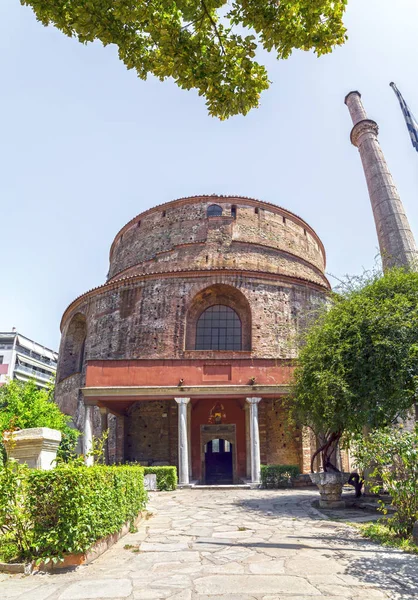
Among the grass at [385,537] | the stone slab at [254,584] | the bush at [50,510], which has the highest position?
the bush at [50,510]

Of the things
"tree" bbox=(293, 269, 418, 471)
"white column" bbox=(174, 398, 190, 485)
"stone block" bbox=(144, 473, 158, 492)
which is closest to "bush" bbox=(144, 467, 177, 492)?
"stone block" bbox=(144, 473, 158, 492)

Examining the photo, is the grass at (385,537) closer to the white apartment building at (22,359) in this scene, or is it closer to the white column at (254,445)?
the white column at (254,445)

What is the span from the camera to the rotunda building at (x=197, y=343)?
47.3 ft

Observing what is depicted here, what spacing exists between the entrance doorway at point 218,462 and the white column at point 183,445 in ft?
14.7

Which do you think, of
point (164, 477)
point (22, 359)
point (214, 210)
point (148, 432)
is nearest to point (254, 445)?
point (164, 477)

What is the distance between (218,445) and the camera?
2119 centimetres

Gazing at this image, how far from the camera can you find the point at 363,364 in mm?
9016

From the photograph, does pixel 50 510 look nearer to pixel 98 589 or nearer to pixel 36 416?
pixel 98 589

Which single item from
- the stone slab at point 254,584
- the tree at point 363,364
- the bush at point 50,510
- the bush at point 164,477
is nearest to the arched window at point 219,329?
the bush at point 164,477

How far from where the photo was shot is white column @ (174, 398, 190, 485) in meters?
13.6

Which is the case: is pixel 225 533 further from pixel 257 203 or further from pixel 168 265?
pixel 257 203

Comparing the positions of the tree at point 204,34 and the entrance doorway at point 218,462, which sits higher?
the tree at point 204,34

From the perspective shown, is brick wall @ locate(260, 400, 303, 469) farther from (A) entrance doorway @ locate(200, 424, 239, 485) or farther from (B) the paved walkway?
(B) the paved walkway

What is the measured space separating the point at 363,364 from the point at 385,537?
3.90m
